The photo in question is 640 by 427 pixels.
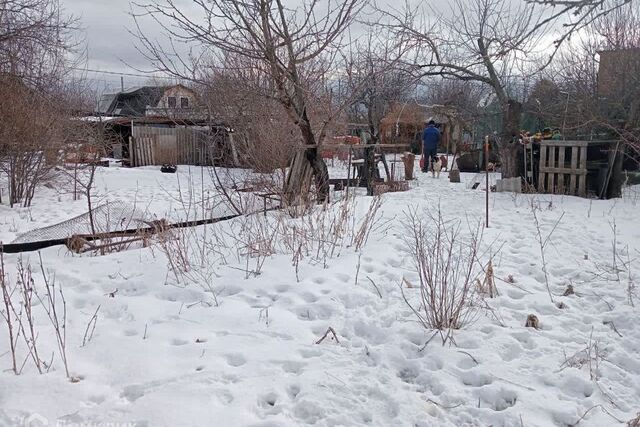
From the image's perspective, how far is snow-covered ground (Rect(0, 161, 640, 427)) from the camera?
229 centimetres

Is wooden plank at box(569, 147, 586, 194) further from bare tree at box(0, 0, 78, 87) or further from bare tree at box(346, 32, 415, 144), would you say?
bare tree at box(0, 0, 78, 87)

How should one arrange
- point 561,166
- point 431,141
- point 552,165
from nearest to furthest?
1. point 561,166
2. point 552,165
3. point 431,141

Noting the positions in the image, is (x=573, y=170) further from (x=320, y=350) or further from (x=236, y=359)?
(x=236, y=359)

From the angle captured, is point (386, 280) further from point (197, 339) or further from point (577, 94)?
point (577, 94)

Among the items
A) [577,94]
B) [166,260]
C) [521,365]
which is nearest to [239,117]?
[166,260]

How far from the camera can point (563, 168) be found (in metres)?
9.73

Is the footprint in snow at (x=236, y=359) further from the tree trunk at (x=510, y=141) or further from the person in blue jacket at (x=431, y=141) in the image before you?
the person in blue jacket at (x=431, y=141)

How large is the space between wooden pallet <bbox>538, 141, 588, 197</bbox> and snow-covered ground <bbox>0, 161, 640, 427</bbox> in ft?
16.7

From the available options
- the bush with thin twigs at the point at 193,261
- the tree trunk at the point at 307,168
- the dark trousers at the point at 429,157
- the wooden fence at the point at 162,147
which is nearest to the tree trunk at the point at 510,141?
the tree trunk at the point at 307,168

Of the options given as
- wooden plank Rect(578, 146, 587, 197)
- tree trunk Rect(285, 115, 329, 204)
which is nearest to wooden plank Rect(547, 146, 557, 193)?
wooden plank Rect(578, 146, 587, 197)

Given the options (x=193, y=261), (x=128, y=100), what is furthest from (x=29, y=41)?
(x=128, y=100)

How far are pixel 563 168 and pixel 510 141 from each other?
5.49ft

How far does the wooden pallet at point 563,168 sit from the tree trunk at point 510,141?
3.10 feet

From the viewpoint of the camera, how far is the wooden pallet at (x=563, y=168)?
9523 millimetres
